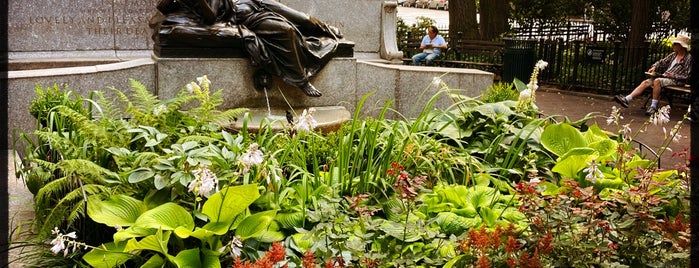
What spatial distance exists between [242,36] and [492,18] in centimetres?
1654

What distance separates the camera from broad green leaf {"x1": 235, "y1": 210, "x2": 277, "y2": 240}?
3.82 m

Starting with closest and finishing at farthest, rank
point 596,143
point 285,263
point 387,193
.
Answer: point 285,263 → point 387,193 → point 596,143

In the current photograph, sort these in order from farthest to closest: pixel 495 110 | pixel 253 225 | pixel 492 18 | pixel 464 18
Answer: pixel 492 18
pixel 464 18
pixel 495 110
pixel 253 225

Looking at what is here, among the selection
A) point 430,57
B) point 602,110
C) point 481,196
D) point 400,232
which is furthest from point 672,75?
point 400,232

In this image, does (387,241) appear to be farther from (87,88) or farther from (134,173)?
(87,88)

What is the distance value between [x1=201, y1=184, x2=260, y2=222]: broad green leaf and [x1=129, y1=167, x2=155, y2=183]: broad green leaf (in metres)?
0.38

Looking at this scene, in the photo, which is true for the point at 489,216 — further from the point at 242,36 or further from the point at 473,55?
the point at 473,55

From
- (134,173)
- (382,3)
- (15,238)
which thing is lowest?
(15,238)

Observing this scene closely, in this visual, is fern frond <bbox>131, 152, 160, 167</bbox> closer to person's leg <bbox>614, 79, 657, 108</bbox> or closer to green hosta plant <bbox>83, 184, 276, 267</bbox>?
green hosta plant <bbox>83, 184, 276, 267</bbox>

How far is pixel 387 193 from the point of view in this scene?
4.62 meters

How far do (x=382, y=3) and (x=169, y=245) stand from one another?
370 inches

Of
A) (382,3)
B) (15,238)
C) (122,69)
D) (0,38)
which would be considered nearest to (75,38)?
(0,38)

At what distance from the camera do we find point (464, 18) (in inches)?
902

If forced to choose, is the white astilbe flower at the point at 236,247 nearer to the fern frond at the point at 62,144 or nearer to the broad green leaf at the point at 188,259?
the broad green leaf at the point at 188,259
